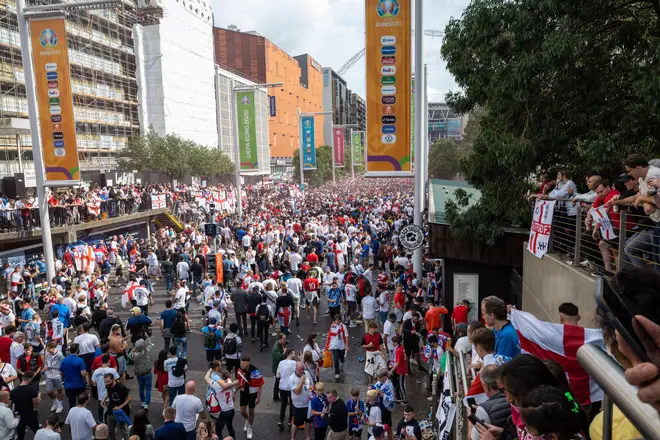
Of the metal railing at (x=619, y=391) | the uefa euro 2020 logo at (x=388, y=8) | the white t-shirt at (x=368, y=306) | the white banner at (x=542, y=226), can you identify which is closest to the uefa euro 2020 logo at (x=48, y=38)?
the uefa euro 2020 logo at (x=388, y=8)

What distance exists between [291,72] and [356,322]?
8415cm

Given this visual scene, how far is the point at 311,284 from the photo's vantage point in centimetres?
1473

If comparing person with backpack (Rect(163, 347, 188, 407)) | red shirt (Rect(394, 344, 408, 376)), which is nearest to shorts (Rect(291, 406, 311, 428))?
red shirt (Rect(394, 344, 408, 376))

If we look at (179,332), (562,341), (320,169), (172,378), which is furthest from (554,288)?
(320,169)

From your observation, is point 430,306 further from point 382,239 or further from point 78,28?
point 78,28

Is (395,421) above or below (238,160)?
below

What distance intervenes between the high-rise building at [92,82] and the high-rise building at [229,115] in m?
9.96

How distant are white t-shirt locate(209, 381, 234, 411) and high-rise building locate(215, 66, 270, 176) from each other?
4479 centimetres

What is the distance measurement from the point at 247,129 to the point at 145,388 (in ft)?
69.8

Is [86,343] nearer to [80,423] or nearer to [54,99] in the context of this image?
[80,423]

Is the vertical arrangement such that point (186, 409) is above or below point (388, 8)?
below

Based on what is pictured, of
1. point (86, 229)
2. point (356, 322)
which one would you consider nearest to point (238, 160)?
point (86, 229)

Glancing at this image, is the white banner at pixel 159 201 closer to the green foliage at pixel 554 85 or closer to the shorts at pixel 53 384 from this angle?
the shorts at pixel 53 384

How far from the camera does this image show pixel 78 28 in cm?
3797
